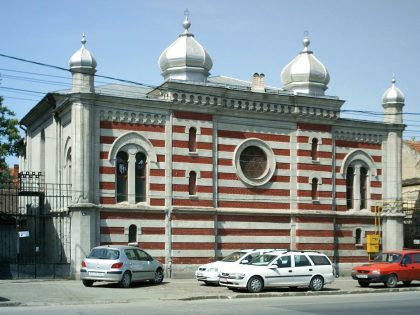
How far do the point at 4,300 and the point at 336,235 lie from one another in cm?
2057

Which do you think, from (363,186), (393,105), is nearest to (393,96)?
A: (393,105)

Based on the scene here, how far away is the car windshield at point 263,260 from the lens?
87.5 ft

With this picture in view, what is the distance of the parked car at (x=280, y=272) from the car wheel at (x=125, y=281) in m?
3.52

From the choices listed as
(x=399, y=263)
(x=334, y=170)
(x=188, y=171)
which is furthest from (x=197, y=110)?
(x=399, y=263)

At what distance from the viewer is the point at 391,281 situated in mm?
29422

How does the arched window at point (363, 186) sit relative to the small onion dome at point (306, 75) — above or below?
below

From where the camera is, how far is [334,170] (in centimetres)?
3828

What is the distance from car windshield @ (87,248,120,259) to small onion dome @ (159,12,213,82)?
412 inches

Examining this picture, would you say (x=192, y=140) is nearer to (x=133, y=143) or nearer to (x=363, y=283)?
(x=133, y=143)

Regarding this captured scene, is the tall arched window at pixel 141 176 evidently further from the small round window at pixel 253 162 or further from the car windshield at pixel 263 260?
the car windshield at pixel 263 260

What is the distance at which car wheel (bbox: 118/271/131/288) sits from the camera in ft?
89.5

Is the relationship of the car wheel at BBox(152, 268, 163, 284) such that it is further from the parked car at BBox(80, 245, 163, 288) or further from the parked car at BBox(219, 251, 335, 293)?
the parked car at BBox(219, 251, 335, 293)

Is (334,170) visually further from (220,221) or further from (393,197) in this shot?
(220,221)

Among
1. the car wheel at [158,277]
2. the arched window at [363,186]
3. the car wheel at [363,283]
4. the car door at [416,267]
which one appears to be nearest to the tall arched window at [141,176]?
the car wheel at [158,277]
